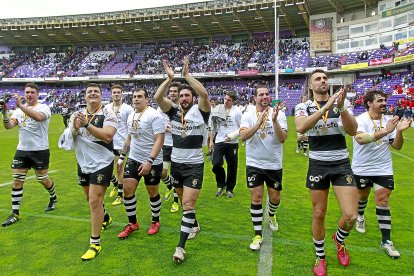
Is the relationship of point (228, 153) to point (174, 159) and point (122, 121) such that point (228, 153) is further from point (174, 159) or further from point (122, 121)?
point (174, 159)

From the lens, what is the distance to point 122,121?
7.49 meters

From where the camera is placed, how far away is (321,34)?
45094 mm

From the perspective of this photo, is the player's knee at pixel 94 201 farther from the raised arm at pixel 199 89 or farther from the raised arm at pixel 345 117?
the raised arm at pixel 345 117

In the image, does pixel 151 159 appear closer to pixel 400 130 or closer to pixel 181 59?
pixel 400 130

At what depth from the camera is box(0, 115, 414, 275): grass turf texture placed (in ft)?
13.9

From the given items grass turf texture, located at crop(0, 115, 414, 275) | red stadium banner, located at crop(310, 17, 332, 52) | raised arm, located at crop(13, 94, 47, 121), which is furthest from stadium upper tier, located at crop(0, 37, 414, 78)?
raised arm, located at crop(13, 94, 47, 121)

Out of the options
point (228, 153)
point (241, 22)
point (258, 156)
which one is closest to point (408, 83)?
point (241, 22)

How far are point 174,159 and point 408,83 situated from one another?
3528cm

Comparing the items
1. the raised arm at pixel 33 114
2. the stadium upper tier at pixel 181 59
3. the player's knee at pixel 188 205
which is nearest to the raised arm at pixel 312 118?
the player's knee at pixel 188 205

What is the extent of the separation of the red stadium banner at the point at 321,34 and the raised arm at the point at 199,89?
44.6 meters

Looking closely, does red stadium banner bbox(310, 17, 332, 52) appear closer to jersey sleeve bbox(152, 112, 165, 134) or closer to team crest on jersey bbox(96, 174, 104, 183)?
jersey sleeve bbox(152, 112, 165, 134)

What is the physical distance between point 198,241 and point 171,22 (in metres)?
50.4

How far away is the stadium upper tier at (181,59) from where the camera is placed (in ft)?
145

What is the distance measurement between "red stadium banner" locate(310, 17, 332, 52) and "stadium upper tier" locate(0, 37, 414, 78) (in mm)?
1420
